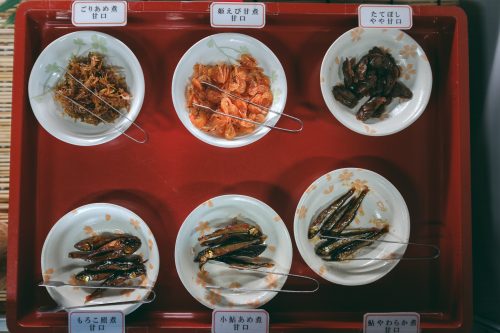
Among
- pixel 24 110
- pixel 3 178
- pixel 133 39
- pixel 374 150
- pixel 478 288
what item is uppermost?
pixel 133 39

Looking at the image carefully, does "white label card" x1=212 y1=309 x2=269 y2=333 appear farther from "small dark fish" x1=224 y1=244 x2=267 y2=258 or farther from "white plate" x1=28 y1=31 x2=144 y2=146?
"white plate" x1=28 y1=31 x2=144 y2=146

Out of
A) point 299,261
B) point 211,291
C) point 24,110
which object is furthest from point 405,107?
point 24,110

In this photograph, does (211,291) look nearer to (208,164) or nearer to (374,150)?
(208,164)

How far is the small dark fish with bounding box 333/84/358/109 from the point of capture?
1691mm

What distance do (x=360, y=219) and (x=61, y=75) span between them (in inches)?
54.7

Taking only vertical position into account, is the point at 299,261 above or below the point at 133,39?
below

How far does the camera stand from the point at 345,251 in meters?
1.69

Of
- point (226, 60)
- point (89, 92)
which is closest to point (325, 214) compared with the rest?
point (226, 60)

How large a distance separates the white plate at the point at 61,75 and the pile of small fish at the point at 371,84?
841 millimetres

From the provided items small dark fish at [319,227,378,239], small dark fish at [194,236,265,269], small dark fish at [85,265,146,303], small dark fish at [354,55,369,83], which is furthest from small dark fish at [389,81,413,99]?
small dark fish at [85,265,146,303]

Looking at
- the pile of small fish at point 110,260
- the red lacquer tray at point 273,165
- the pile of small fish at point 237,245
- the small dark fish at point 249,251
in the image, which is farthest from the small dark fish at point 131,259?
the small dark fish at point 249,251

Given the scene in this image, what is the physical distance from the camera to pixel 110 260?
169cm

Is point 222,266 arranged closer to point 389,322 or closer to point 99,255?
point 99,255

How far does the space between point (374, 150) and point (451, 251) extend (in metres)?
0.53
